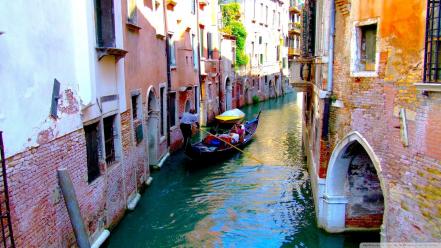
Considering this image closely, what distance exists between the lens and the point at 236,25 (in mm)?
25719

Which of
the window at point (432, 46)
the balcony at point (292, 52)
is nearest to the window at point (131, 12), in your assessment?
the window at point (432, 46)

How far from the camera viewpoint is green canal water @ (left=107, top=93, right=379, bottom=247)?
7199 millimetres

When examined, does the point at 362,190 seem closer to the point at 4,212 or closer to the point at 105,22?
the point at 105,22

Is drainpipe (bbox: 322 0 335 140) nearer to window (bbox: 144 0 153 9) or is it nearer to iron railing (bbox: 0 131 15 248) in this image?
window (bbox: 144 0 153 9)

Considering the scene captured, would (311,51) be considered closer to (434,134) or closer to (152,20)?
(152,20)

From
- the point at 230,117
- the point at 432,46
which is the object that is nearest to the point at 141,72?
the point at 432,46

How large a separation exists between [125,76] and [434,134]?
577cm

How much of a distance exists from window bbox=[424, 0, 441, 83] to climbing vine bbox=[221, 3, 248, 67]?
2114cm

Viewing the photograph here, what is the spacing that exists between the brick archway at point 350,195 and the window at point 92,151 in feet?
12.7

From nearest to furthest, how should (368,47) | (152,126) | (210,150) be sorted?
1. (368,47)
2. (152,126)
3. (210,150)

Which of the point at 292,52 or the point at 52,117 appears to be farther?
the point at 292,52

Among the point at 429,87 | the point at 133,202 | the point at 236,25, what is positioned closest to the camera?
the point at 429,87

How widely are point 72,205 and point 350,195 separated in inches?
175

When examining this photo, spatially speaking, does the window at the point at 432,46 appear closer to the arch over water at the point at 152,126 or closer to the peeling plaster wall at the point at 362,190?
the peeling plaster wall at the point at 362,190
